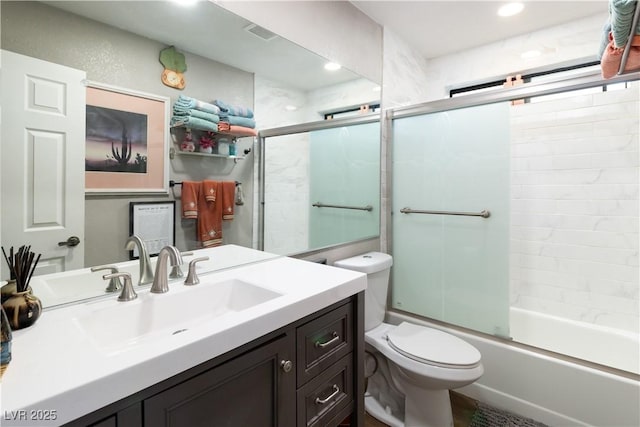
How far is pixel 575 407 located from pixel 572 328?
80 centimetres

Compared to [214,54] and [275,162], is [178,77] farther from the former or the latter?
[275,162]

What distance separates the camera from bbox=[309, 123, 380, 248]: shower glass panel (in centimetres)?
201

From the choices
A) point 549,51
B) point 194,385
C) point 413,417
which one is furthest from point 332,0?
point 413,417

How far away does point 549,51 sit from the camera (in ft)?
7.50

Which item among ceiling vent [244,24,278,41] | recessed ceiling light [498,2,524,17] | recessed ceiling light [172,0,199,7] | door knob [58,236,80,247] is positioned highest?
recessed ceiling light [498,2,524,17]

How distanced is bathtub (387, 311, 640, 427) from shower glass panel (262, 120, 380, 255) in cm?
103

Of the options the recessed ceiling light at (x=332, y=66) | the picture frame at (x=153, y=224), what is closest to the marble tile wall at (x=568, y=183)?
the recessed ceiling light at (x=332, y=66)

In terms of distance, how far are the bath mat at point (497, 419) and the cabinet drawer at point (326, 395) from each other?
39.3 inches

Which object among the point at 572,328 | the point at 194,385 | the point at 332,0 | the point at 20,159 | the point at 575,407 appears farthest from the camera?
the point at 572,328

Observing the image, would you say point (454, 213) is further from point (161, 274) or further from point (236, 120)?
point (161, 274)

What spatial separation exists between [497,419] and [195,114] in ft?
7.00

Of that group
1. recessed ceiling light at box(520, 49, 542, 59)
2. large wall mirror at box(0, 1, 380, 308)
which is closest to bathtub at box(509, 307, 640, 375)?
large wall mirror at box(0, 1, 380, 308)

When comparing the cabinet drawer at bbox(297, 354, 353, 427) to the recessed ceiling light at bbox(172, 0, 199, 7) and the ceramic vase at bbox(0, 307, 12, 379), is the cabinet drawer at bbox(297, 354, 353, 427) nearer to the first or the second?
the ceramic vase at bbox(0, 307, 12, 379)

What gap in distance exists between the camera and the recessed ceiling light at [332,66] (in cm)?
189
